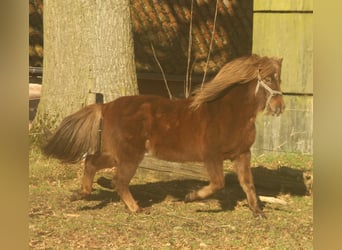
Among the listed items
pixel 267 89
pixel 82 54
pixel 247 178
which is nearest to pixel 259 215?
pixel 247 178

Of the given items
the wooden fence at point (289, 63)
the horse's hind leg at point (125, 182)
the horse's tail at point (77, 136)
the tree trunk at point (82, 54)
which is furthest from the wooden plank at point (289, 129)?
the horse's tail at point (77, 136)

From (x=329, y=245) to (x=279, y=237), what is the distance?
0.35 metres

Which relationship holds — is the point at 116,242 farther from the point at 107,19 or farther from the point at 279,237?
the point at 107,19

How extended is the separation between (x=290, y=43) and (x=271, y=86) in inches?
12.7

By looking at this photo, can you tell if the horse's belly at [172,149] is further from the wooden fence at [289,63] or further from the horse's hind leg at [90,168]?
the wooden fence at [289,63]

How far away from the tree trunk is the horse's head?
917mm

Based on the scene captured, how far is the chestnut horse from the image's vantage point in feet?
16.3

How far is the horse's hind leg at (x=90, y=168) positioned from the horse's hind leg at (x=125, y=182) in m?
0.09

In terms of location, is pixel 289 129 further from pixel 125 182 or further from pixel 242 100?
pixel 125 182

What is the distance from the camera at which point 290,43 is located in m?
4.89

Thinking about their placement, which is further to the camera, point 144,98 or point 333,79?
point 144,98

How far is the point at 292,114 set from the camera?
4.94 meters

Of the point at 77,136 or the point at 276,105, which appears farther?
the point at 77,136

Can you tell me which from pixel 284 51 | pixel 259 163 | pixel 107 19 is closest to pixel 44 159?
pixel 107 19
